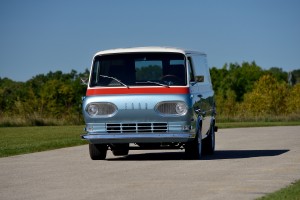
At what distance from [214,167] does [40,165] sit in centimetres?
342

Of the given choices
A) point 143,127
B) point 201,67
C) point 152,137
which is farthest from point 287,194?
point 201,67

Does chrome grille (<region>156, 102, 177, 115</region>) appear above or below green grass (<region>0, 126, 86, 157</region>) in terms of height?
above

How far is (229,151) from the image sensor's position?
915 inches

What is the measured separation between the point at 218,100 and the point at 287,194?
150003 mm

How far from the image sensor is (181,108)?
19406mm

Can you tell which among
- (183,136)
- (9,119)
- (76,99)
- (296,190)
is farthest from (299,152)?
(76,99)

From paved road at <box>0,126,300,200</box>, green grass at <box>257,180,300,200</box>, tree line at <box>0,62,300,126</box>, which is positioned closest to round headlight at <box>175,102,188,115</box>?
paved road at <box>0,126,300,200</box>

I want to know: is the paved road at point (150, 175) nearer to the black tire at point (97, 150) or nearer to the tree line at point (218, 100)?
the black tire at point (97, 150)

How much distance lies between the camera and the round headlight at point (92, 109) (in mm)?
19688

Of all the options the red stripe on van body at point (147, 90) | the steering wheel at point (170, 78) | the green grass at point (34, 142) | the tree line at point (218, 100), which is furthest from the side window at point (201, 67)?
the tree line at point (218, 100)

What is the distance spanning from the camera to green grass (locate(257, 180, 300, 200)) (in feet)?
39.8

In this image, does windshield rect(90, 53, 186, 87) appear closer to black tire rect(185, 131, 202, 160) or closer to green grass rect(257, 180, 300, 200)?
black tire rect(185, 131, 202, 160)

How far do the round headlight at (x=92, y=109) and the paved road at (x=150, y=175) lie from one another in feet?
3.22

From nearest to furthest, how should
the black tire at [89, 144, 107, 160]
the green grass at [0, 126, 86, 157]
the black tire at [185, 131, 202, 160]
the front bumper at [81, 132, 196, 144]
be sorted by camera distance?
the front bumper at [81, 132, 196, 144] < the black tire at [185, 131, 202, 160] < the black tire at [89, 144, 107, 160] < the green grass at [0, 126, 86, 157]
